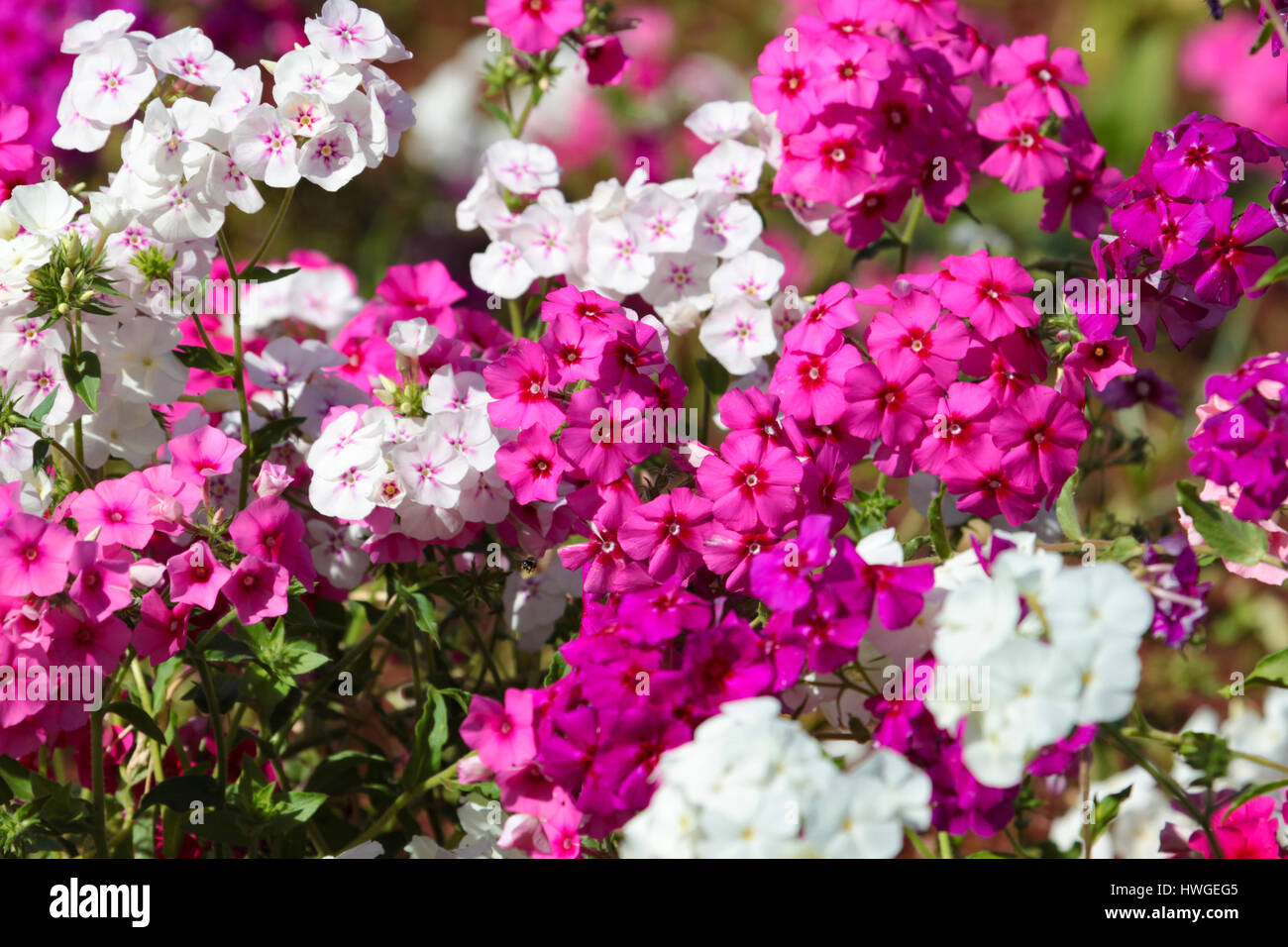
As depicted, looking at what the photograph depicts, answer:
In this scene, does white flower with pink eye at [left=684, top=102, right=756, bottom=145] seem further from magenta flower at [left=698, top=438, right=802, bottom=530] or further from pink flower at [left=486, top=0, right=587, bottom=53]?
magenta flower at [left=698, top=438, right=802, bottom=530]

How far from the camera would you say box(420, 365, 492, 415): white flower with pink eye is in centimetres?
156

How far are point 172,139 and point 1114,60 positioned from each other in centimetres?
445

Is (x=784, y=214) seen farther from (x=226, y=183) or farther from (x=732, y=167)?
(x=226, y=183)

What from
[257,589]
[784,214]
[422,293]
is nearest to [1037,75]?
[422,293]

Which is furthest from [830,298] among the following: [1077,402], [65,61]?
[65,61]

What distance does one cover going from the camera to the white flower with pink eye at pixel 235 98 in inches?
60.2

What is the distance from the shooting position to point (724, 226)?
182 cm

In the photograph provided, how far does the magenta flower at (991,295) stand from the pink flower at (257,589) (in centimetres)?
86

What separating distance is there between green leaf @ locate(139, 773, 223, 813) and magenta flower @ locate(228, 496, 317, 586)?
0.92 ft

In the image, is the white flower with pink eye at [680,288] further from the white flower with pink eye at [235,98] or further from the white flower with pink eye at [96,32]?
the white flower with pink eye at [96,32]

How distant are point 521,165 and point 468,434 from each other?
61 centimetres

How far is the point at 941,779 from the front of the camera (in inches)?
48.7

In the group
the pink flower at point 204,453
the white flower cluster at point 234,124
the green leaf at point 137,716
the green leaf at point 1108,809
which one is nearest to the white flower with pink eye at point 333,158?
the white flower cluster at point 234,124

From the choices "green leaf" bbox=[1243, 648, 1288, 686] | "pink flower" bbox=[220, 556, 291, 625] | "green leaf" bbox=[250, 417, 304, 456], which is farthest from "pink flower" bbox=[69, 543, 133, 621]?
"green leaf" bbox=[1243, 648, 1288, 686]
